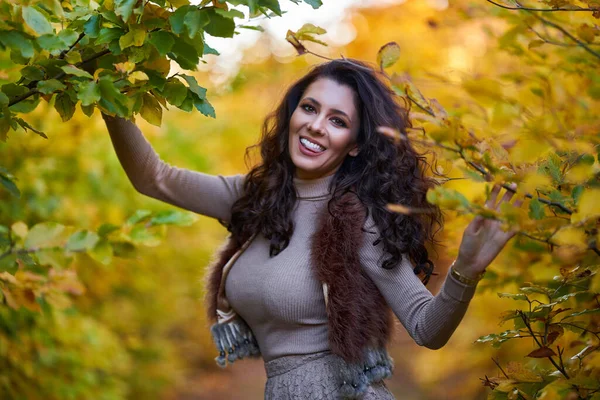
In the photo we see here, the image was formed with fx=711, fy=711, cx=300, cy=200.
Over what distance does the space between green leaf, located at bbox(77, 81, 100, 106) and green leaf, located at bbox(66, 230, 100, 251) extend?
71 cm

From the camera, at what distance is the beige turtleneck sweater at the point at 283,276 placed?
6.95 ft

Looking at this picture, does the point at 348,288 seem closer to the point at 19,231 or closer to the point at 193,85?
the point at 193,85

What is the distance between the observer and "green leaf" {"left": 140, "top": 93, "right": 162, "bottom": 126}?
181cm

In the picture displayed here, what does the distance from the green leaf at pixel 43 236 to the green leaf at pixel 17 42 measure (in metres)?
0.80

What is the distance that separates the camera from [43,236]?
212 cm

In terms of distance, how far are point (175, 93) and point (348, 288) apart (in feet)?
2.90

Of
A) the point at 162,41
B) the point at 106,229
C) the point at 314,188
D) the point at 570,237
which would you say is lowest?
the point at 314,188

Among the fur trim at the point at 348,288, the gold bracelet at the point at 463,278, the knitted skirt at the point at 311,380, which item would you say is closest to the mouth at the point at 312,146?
the fur trim at the point at 348,288

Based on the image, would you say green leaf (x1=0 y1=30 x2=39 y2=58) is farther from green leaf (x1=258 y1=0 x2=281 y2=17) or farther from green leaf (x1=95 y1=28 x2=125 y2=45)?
green leaf (x1=258 y1=0 x2=281 y2=17)

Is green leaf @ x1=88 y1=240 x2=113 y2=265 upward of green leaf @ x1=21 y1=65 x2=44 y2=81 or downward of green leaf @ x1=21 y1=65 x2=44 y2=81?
downward

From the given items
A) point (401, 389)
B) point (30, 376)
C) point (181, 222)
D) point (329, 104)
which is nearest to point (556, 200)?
point (329, 104)

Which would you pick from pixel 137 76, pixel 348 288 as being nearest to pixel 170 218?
pixel 348 288

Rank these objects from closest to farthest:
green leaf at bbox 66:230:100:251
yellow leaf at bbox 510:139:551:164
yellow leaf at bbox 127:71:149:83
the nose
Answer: yellow leaf at bbox 510:139:551:164 → yellow leaf at bbox 127:71:149:83 → green leaf at bbox 66:230:100:251 → the nose

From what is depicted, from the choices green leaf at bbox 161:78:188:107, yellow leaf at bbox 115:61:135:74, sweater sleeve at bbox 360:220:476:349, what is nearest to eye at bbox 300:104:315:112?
sweater sleeve at bbox 360:220:476:349
